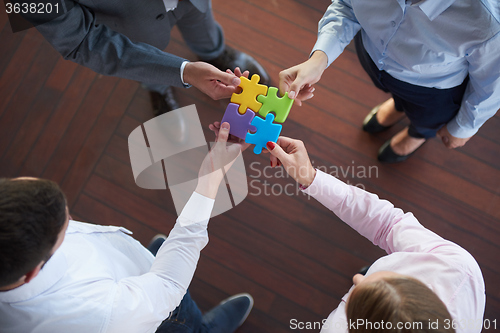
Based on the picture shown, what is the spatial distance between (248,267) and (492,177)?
1458 millimetres

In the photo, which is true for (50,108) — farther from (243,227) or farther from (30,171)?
(243,227)

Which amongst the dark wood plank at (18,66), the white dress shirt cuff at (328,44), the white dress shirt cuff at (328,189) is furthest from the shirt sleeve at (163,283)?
the dark wood plank at (18,66)

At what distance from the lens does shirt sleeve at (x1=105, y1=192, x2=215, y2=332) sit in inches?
34.1

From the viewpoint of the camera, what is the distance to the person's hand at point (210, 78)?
51.0 inches

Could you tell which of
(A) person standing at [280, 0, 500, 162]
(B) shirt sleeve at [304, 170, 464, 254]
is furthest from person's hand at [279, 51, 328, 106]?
(B) shirt sleeve at [304, 170, 464, 254]

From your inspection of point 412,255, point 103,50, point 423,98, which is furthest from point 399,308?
point 103,50

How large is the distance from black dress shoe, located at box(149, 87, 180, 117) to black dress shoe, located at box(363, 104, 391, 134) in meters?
1.12

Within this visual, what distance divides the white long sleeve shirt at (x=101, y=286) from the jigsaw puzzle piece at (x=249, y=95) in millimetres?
398

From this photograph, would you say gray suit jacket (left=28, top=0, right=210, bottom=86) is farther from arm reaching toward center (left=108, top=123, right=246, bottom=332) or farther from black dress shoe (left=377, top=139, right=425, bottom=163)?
black dress shoe (left=377, top=139, right=425, bottom=163)

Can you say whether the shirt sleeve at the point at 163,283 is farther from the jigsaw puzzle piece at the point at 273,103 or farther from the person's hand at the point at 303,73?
the person's hand at the point at 303,73

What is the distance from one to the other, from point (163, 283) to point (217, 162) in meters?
0.47

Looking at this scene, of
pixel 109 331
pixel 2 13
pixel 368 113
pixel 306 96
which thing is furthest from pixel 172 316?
pixel 2 13

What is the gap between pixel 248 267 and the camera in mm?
1831

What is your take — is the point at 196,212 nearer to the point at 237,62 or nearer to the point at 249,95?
the point at 249,95
